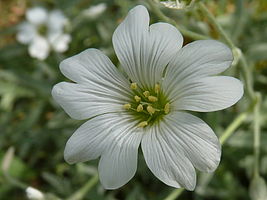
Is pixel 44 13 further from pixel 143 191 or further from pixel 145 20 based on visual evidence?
pixel 145 20

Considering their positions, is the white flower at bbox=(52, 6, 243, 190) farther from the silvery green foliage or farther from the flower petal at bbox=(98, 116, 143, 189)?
the silvery green foliage

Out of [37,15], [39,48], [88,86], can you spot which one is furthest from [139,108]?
[37,15]

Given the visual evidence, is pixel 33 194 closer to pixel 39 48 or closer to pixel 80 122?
pixel 80 122

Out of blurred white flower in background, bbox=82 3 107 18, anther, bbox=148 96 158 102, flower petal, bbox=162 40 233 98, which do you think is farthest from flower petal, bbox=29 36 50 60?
flower petal, bbox=162 40 233 98

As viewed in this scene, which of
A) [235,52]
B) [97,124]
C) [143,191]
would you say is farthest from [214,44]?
[143,191]

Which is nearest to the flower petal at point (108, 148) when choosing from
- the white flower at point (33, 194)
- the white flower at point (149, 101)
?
the white flower at point (149, 101)
